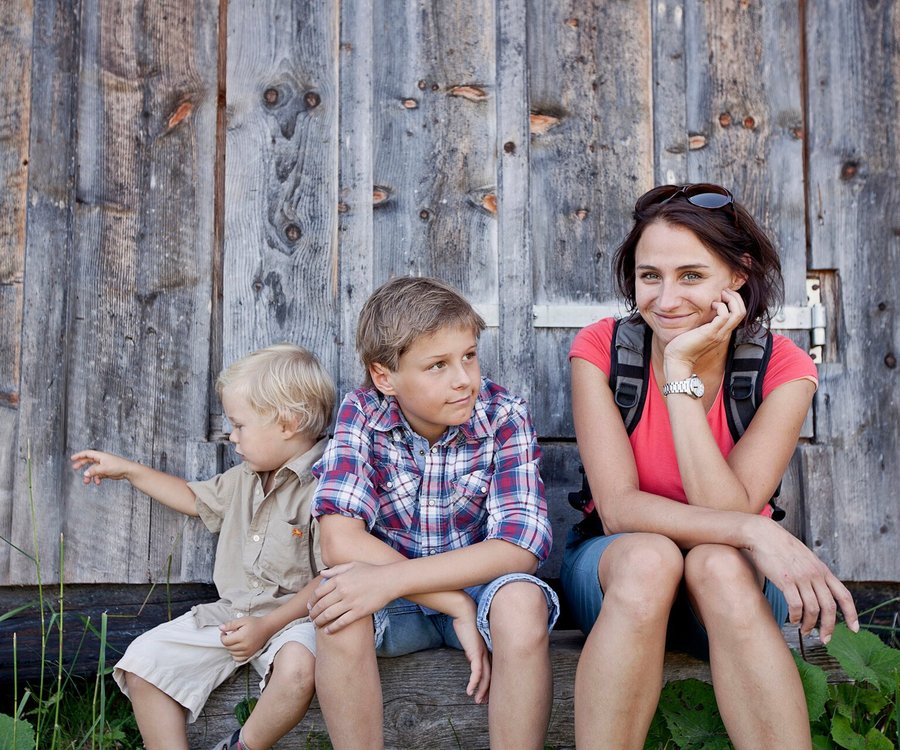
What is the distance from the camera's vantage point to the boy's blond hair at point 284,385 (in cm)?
271

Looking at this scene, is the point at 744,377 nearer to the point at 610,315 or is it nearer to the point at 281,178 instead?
the point at 610,315

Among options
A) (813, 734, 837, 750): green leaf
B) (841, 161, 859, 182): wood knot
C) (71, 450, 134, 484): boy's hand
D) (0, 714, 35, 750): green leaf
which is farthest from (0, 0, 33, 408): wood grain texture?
(841, 161, 859, 182): wood knot

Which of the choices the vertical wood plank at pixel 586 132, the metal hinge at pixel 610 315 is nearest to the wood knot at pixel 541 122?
the vertical wood plank at pixel 586 132

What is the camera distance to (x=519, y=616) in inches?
87.1

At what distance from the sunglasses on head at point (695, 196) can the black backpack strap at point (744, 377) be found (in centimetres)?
37

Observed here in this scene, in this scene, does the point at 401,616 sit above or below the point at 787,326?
below

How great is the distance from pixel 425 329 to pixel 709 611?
3.23 feet

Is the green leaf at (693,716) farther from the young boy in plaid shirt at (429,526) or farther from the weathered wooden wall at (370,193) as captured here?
the weathered wooden wall at (370,193)

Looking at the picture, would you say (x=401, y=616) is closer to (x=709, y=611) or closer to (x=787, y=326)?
(x=709, y=611)

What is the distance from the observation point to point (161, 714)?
2510mm

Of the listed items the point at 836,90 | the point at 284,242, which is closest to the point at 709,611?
the point at 284,242

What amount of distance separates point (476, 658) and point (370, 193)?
1565 millimetres

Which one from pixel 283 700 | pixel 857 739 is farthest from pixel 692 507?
pixel 283 700

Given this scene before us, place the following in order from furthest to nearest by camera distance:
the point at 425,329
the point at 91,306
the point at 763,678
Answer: the point at 91,306 → the point at 425,329 → the point at 763,678
